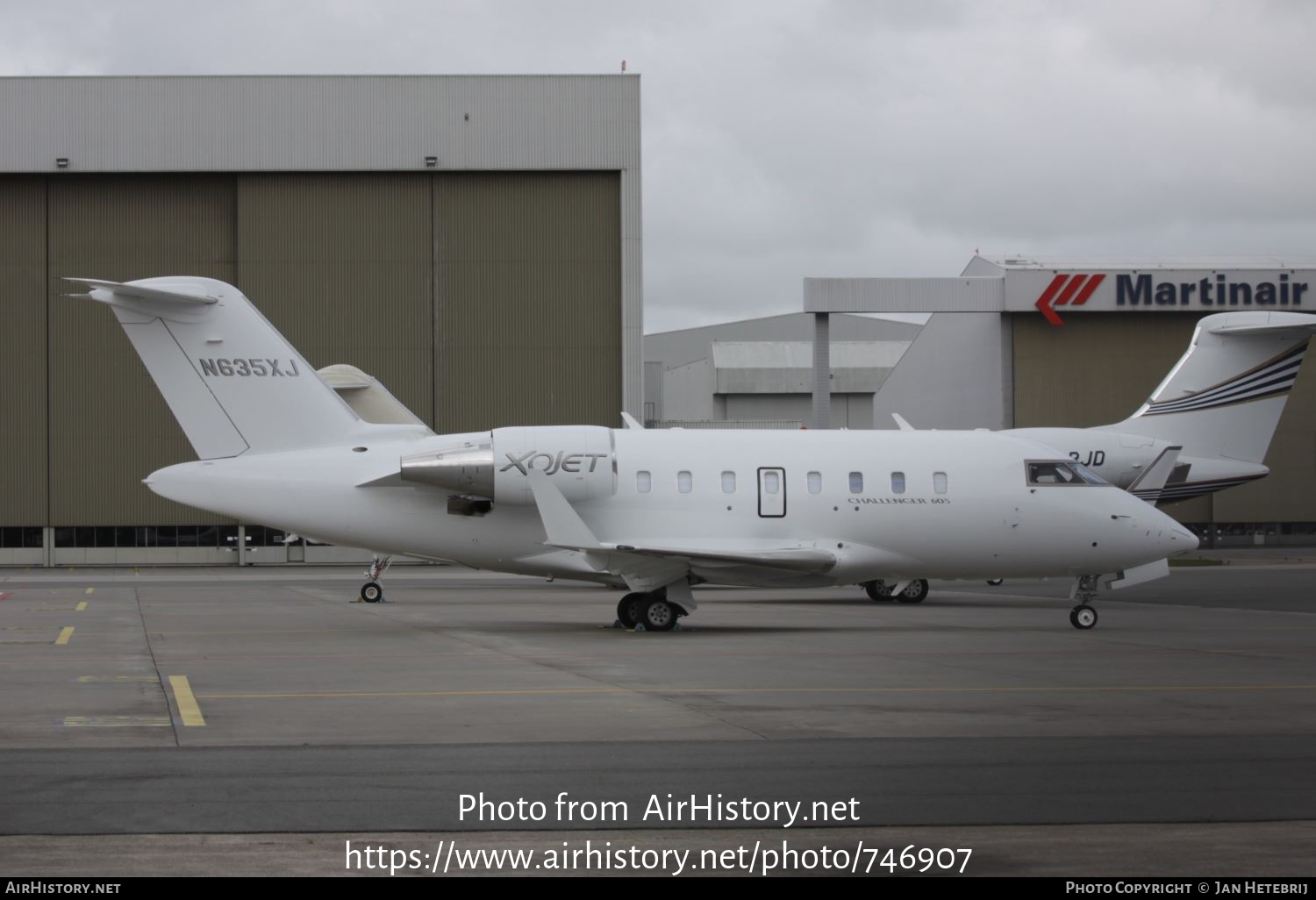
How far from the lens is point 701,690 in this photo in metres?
14.4

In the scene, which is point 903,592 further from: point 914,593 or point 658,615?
point 658,615

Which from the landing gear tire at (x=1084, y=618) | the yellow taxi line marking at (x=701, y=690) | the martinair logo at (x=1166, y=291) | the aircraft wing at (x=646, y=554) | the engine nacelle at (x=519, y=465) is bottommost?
the landing gear tire at (x=1084, y=618)

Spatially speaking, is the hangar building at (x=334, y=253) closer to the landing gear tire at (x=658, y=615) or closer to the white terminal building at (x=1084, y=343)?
the white terminal building at (x=1084, y=343)

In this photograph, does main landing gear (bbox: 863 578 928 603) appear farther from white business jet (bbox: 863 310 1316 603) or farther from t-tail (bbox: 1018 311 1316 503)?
t-tail (bbox: 1018 311 1316 503)

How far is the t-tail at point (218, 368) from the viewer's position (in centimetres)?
2119

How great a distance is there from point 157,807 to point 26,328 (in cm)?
5022

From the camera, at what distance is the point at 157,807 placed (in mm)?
8375

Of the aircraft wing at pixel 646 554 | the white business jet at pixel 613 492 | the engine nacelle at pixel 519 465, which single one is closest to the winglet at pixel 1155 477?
the white business jet at pixel 613 492

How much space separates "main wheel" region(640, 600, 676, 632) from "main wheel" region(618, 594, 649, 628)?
8 centimetres

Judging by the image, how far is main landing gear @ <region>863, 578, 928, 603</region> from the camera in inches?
1227

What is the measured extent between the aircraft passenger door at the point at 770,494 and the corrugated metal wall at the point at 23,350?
39.8 metres

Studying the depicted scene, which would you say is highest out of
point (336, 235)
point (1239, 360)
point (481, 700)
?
point (336, 235)
